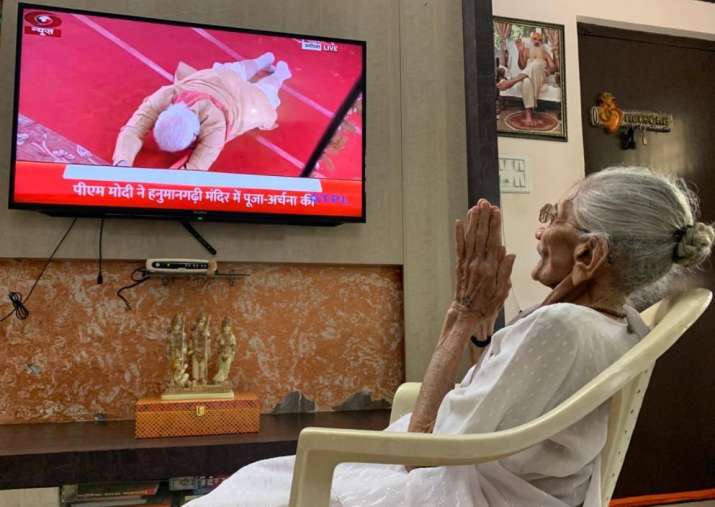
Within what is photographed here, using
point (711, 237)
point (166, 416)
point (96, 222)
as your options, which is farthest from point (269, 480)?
point (96, 222)

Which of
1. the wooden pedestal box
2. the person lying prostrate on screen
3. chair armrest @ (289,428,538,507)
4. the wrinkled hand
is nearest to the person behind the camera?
chair armrest @ (289,428,538,507)

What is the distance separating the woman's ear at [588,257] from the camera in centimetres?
102

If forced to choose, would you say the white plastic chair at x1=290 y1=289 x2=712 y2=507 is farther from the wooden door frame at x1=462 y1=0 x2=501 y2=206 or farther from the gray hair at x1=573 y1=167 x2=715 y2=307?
the wooden door frame at x1=462 y1=0 x2=501 y2=206

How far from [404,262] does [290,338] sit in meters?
0.60

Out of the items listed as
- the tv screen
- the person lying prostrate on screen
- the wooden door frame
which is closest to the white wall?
the wooden door frame

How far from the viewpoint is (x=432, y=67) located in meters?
2.71

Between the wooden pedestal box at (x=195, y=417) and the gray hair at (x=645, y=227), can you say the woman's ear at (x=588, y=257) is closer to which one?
the gray hair at (x=645, y=227)

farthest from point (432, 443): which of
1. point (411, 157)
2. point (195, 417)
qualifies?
point (411, 157)

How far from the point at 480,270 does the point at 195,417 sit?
127 cm

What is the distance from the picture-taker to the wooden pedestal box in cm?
202

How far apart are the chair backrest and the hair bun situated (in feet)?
0.22

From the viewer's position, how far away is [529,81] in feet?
9.16

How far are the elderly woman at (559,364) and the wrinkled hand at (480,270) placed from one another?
13cm

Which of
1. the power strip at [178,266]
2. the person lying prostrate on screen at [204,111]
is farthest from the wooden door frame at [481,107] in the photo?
the power strip at [178,266]
